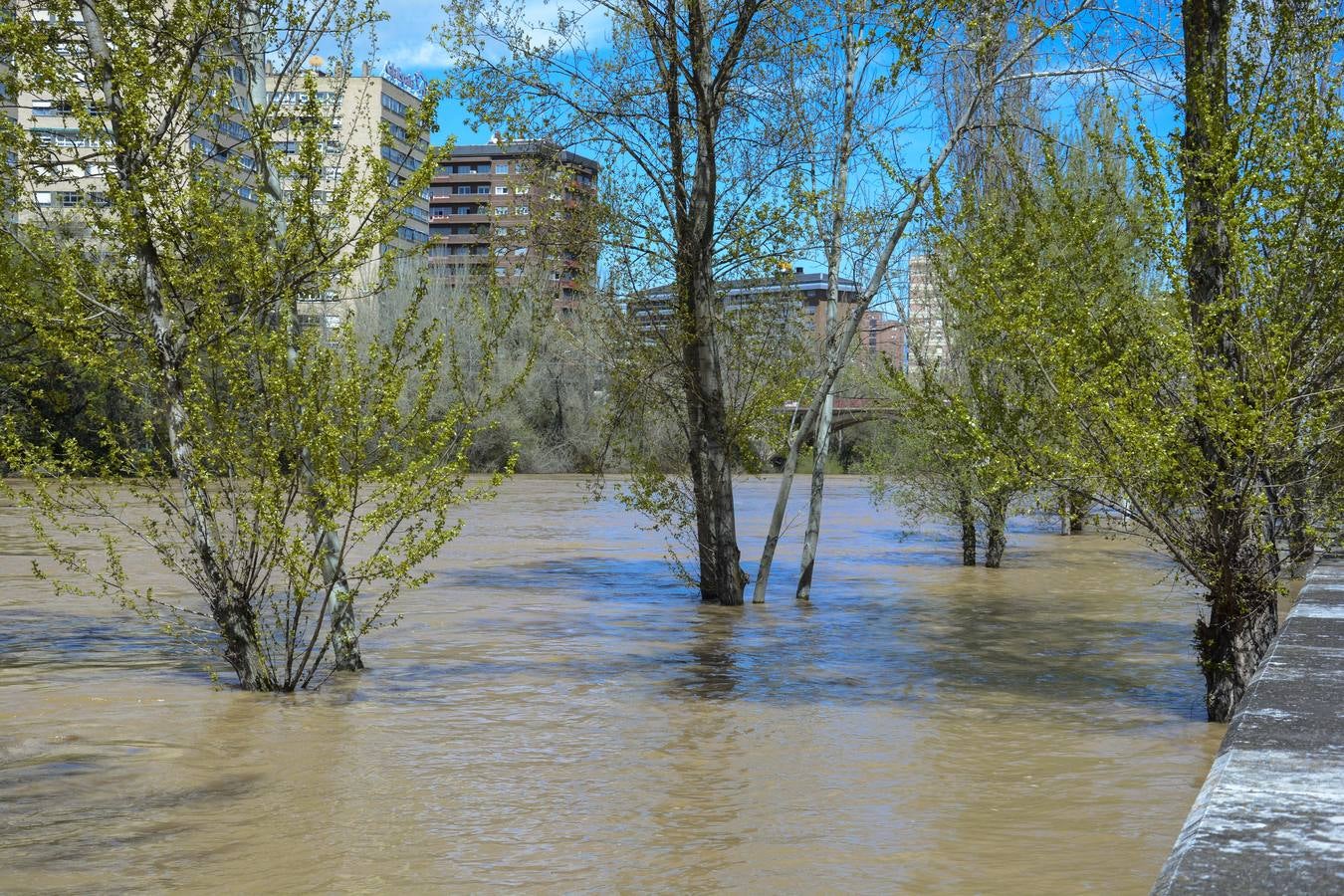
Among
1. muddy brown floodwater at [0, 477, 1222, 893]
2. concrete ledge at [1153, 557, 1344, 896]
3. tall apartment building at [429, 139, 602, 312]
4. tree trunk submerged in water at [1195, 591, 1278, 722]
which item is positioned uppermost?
tall apartment building at [429, 139, 602, 312]

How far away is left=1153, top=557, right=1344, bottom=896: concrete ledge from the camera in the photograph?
69.2 inches

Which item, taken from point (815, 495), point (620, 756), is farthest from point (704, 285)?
point (620, 756)

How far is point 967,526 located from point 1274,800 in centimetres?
2145

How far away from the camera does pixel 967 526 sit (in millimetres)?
23188

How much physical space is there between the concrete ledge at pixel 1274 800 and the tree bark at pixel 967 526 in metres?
19.4

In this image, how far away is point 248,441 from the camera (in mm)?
9555

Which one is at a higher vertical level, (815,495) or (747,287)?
(747,287)

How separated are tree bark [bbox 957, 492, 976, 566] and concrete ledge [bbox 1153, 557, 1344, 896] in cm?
1945

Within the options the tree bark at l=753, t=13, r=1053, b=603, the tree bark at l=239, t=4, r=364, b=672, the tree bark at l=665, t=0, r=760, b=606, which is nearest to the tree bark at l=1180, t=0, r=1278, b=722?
the tree bark at l=753, t=13, r=1053, b=603

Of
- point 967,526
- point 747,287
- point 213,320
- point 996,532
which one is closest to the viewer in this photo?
point 213,320

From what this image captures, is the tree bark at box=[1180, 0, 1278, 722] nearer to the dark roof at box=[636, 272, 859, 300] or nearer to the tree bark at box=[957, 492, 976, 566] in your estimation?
the dark roof at box=[636, 272, 859, 300]

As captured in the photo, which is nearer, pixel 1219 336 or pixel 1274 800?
pixel 1274 800

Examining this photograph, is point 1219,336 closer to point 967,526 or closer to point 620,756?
point 620,756

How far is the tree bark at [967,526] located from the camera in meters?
22.6
